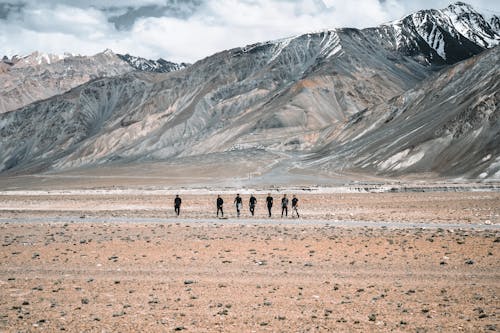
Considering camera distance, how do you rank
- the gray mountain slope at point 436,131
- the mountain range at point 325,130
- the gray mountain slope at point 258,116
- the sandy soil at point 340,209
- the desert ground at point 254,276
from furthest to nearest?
the gray mountain slope at point 258,116 → the mountain range at point 325,130 → the gray mountain slope at point 436,131 → the sandy soil at point 340,209 → the desert ground at point 254,276

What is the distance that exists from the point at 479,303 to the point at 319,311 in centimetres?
359

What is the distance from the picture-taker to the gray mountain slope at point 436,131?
255ft

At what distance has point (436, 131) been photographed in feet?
290

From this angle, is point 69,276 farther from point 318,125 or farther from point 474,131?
point 318,125

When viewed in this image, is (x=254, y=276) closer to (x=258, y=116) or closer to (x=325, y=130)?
(x=325, y=130)

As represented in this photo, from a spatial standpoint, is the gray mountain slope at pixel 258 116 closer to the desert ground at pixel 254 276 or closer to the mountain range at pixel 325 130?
the mountain range at pixel 325 130

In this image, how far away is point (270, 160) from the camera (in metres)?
124

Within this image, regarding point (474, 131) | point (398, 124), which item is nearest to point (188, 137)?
point (398, 124)

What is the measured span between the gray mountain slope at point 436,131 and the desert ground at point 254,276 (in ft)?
167

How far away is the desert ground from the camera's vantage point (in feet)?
35.2

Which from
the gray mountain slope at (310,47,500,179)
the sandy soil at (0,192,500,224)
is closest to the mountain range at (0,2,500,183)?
the gray mountain slope at (310,47,500,179)

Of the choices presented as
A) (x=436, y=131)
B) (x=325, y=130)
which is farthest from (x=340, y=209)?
(x=325, y=130)

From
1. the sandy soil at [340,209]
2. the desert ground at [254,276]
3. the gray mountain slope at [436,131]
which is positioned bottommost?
the desert ground at [254,276]

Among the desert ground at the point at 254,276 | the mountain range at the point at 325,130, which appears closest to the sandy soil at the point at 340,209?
the desert ground at the point at 254,276
